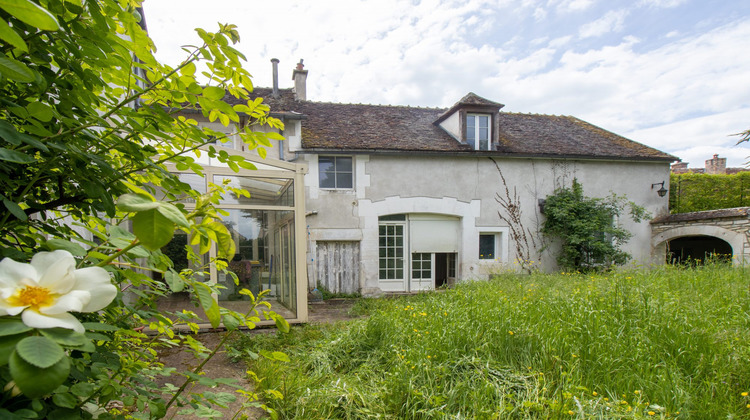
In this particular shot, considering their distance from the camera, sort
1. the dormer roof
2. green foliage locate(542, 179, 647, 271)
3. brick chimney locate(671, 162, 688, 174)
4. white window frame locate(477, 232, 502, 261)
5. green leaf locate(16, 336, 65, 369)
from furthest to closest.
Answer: brick chimney locate(671, 162, 688, 174), white window frame locate(477, 232, 502, 261), the dormer roof, green foliage locate(542, 179, 647, 271), green leaf locate(16, 336, 65, 369)

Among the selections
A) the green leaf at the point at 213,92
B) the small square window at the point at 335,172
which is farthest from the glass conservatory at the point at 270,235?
the green leaf at the point at 213,92

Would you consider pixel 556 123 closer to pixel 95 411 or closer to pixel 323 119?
pixel 323 119

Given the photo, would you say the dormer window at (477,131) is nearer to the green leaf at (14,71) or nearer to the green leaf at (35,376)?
the green leaf at (14,71)

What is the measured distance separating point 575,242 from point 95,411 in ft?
34.8

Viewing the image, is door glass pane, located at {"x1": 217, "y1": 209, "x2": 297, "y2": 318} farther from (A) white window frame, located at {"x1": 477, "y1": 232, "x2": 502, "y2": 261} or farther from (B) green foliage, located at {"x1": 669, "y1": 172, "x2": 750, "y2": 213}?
(B) green foliage, located at {"x1": 669, "y1": 172, "x2": 750, "y2": 213}

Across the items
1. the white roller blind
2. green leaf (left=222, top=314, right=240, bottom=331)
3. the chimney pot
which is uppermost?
the chimney pot

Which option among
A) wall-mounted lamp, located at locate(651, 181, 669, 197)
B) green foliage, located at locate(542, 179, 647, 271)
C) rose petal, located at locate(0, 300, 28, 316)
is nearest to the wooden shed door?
green foliage, located at locate(542, 179, 647, 271)

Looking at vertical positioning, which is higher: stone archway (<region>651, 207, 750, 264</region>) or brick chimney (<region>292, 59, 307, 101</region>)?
brick chimney (<region>292, 59, 307, 101</region>)

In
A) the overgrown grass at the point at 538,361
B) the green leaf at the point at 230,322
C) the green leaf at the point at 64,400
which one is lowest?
the overgrown grass at the point at 538,361

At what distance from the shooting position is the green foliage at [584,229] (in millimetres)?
9695

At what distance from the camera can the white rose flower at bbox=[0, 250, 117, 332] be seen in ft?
1.40

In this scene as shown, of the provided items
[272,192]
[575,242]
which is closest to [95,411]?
[272,192]

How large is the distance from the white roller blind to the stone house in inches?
1.1

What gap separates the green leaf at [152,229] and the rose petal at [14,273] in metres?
0.13
